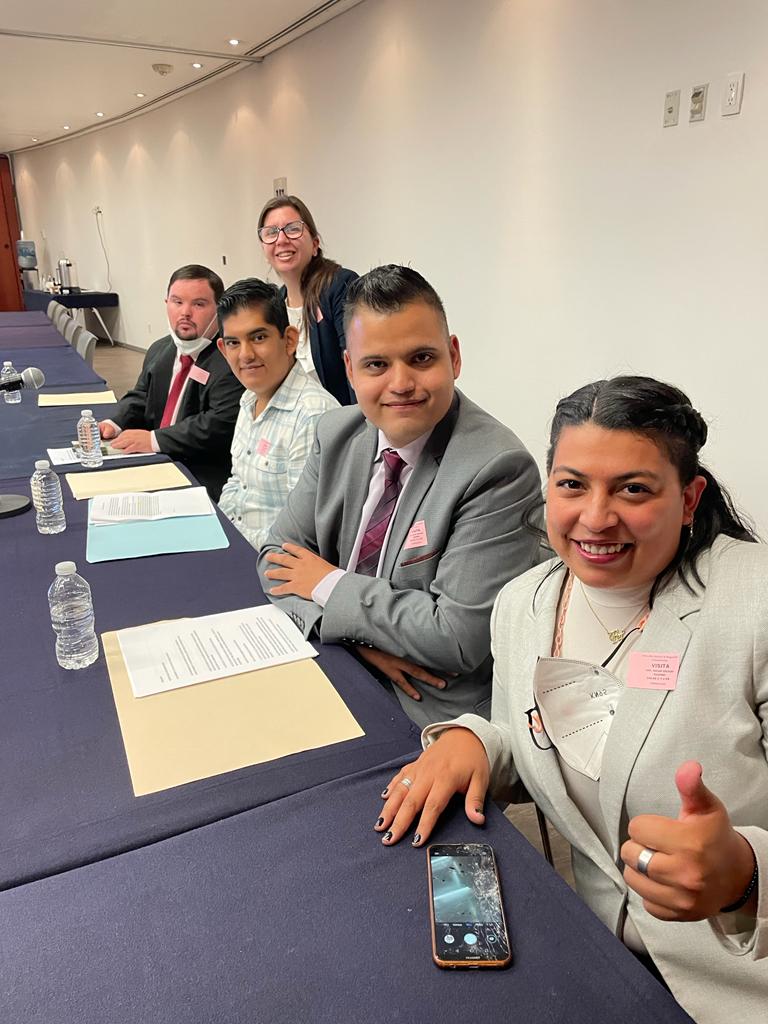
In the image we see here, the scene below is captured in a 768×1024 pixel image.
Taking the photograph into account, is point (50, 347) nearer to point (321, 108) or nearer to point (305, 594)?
point (321, 108)

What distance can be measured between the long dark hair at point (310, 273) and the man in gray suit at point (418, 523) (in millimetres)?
1716

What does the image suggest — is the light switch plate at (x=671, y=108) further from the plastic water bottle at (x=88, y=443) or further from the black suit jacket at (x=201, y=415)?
the plastic water bottle at (x=88, y=443)

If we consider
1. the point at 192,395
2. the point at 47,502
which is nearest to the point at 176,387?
the point at 192,395

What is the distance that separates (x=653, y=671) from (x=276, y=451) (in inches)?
58.4

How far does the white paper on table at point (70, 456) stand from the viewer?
2.48 metres

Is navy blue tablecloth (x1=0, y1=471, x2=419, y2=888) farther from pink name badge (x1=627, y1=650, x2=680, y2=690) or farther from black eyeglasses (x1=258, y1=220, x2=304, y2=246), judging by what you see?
black eyeglasses (x1=258, y1=220, x2=304, y2=246)

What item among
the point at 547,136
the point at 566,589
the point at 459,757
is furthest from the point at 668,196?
the point at 459,757

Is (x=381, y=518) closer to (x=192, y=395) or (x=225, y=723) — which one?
(x=225, y=723)

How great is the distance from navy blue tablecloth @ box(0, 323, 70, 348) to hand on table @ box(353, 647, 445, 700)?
14.3ft

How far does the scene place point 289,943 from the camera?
0.71 m

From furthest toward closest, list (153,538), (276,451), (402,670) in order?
(276,451) < (153,538) < (402,670)

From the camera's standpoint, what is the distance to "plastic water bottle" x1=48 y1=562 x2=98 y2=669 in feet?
4.00

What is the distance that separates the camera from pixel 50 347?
18.0 feet

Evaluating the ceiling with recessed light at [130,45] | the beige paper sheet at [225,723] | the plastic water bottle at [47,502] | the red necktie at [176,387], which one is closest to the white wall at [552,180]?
the ceiling with recessed light at [130,45]
